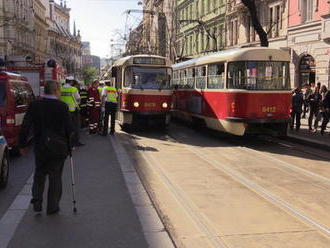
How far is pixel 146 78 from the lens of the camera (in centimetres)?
1705

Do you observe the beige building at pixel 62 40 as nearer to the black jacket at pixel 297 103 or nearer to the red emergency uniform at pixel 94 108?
the red emergency uniform at pixel 94 108

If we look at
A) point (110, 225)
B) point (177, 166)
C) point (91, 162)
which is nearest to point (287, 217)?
point (110, 225)

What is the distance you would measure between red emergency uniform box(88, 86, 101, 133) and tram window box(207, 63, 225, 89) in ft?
13.1

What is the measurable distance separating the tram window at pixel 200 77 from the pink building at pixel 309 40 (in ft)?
38.5

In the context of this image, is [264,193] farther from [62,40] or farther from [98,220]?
[62,40]

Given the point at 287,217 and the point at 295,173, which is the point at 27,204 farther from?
the point at 295,173

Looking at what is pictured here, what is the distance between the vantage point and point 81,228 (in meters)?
5.89

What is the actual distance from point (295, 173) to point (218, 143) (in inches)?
201

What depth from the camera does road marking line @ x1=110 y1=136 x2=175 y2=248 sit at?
5.45m

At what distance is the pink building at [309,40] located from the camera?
1046 inches

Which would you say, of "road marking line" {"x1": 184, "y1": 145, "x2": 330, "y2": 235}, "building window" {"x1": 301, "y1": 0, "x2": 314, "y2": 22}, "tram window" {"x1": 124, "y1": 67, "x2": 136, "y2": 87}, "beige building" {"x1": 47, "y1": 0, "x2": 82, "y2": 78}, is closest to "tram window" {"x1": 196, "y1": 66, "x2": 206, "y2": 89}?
"tram window" {"x1": 124, "y1": 67, "x2": 136, "y2": 87}

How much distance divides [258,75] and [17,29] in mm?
60227

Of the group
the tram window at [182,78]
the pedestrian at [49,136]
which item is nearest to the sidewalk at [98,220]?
the pedestrian at [49,136]

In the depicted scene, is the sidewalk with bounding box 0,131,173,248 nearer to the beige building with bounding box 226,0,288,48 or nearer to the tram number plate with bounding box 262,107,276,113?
the tram number plate with bounding box 262,107,276,113
